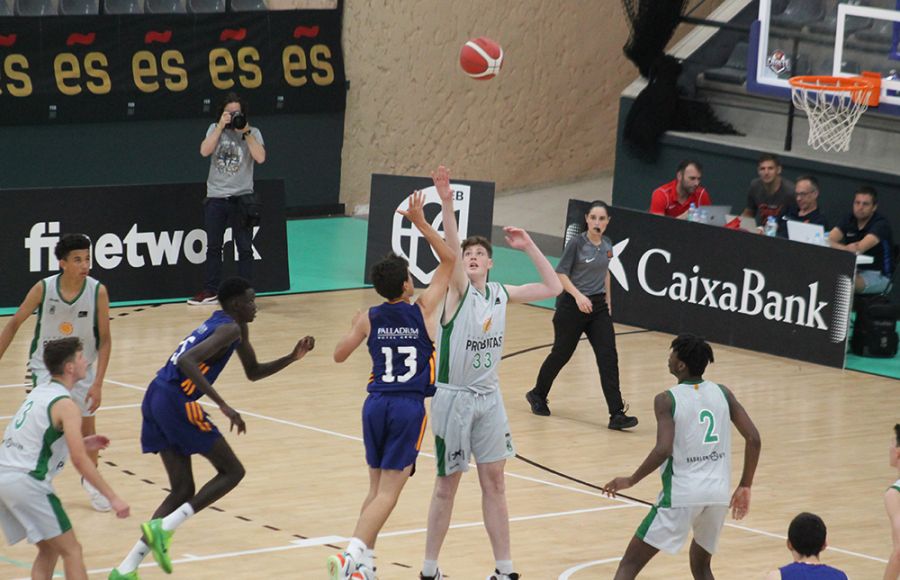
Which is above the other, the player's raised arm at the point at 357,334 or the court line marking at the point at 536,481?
the player's raised arm at the point at 357,334

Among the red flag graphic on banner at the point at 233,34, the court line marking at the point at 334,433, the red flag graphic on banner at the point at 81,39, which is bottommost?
the court line marking at the point at 334,433

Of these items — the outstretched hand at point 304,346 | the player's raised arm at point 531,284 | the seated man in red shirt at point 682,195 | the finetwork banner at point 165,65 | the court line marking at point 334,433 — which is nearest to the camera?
the outstretched hand at point 304,346

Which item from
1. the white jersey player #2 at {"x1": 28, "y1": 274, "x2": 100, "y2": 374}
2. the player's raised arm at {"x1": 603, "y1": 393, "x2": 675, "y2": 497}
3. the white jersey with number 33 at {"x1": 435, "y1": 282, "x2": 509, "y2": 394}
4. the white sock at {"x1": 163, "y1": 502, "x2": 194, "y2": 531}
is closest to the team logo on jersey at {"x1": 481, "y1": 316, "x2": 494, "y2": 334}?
the white jersey with number 33 at {"x1": 435, "y1": 282, "x2": 509, "y2": 394}

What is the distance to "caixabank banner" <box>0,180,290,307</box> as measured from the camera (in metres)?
16.8

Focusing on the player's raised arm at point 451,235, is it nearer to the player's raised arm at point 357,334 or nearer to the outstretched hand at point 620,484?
→ the player's raised arm at point 357,334

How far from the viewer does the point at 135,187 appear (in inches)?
680

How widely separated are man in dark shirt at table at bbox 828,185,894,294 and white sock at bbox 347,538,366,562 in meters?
9.23

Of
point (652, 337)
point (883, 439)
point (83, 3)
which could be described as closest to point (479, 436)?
point (883, 439)

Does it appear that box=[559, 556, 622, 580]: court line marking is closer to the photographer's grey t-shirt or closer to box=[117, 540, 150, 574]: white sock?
box=[117, 540, 150, 574]: white sock

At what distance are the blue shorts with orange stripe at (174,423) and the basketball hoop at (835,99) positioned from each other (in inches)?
430

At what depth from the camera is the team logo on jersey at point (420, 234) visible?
18.3m

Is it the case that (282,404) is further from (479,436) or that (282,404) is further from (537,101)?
(537,101)

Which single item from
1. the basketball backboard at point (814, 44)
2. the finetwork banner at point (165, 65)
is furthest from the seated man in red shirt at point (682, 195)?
the finetwork banner at point (165, 65)

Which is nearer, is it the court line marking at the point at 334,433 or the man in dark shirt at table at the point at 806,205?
the court line marking at the point at 334,433
